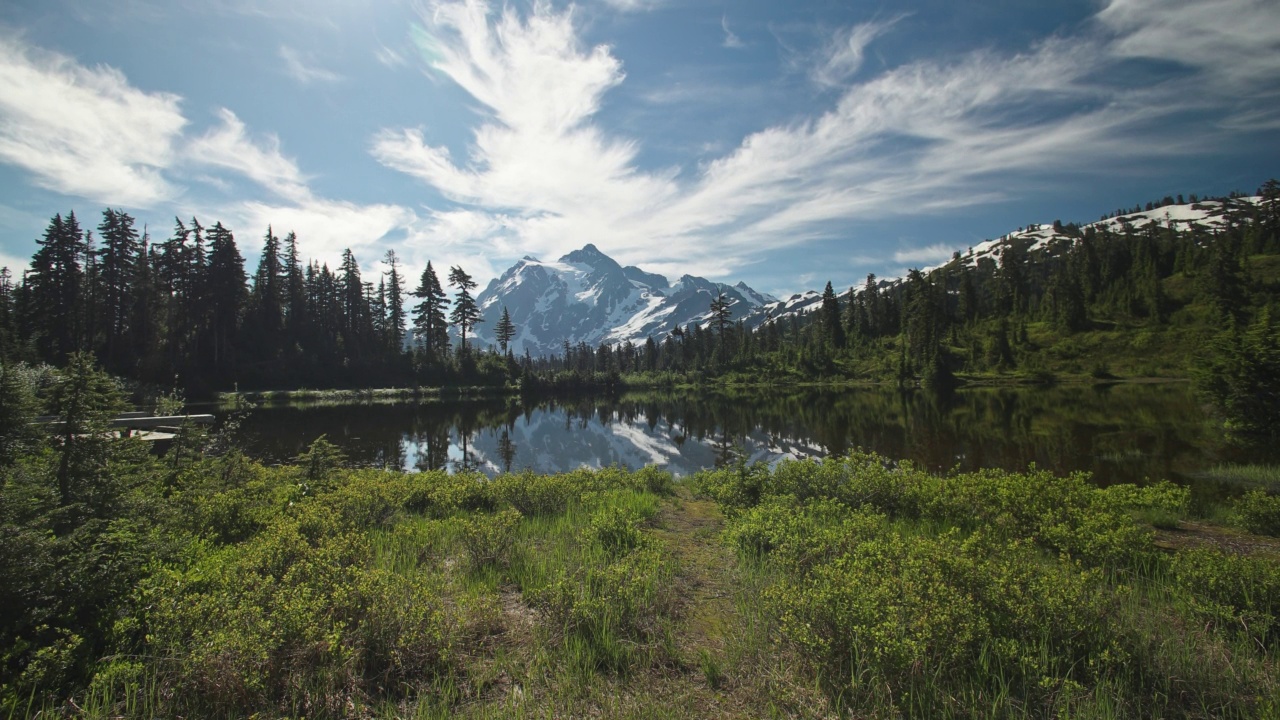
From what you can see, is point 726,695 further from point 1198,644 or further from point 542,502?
point 542,502

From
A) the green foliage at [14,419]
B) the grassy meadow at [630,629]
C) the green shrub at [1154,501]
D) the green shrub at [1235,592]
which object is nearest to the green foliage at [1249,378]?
the green shrub at [1154,501]

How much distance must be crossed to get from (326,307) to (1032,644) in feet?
285

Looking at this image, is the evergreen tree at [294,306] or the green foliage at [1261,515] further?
the evergreen tree at [294,306]

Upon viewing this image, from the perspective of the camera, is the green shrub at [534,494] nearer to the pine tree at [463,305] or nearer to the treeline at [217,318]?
the treeline at [217,318]

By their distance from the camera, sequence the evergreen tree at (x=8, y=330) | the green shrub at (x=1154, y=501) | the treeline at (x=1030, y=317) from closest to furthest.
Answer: the green shrub at (x=1154, y=501)
the evergreen tree at (x=8, y=330)
the treeline at (x=1030, y=317)

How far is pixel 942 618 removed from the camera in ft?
11.9

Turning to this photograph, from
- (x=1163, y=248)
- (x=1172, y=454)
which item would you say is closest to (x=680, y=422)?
(x=1172, y=454)

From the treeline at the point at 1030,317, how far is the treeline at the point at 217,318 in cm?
2436

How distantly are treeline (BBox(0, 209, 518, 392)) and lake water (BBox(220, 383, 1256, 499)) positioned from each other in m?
19.5

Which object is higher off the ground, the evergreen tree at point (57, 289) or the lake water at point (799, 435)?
the evergreen tree at point (57, 289)

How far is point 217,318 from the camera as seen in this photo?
2202 inches

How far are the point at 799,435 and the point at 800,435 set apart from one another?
0.06 metres

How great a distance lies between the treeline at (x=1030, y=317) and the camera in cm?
6921

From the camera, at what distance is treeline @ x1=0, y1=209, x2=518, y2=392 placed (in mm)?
→ 47156
